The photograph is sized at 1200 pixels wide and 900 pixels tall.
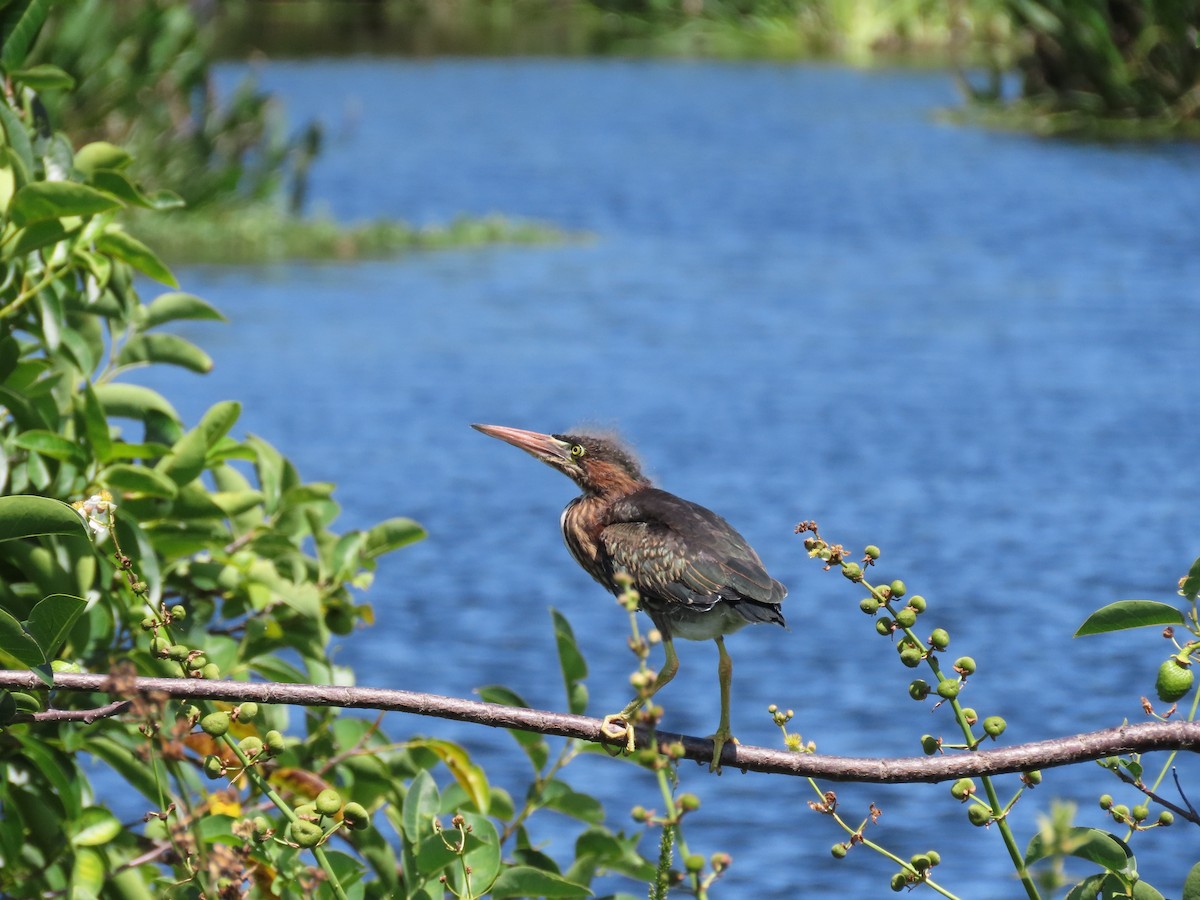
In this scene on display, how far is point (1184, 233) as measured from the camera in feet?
66.8

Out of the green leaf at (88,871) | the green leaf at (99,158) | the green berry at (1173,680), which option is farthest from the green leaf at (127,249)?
the green berry at (1173,680)

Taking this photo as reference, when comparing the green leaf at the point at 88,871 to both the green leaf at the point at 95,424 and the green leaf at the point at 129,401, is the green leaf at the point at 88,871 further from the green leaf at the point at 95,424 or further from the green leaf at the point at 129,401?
the green leaf at the point at 129,401

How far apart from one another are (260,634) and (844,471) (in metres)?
8.32

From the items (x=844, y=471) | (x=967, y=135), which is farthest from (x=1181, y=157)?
(x=844, y=471)

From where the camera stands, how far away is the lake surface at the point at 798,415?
8086 mm

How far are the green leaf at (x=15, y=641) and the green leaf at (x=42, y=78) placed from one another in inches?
55.6

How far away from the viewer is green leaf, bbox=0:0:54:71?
3.58 metres

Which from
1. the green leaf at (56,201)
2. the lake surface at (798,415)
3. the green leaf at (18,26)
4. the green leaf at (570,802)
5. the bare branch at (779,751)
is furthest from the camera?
the lake surface at (798,415)

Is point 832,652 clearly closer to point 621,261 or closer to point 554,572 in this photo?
point 554,572

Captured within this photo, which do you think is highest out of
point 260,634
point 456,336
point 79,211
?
point 79,211

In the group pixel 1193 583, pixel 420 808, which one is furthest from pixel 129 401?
pixel 1193 583

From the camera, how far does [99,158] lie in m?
3.74

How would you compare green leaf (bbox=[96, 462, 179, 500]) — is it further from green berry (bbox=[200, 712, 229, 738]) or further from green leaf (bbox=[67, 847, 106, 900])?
green berry (bbox=[200, 712, 229, 738])

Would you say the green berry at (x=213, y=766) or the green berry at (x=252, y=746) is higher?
the green berry at (x=213, y=766)
